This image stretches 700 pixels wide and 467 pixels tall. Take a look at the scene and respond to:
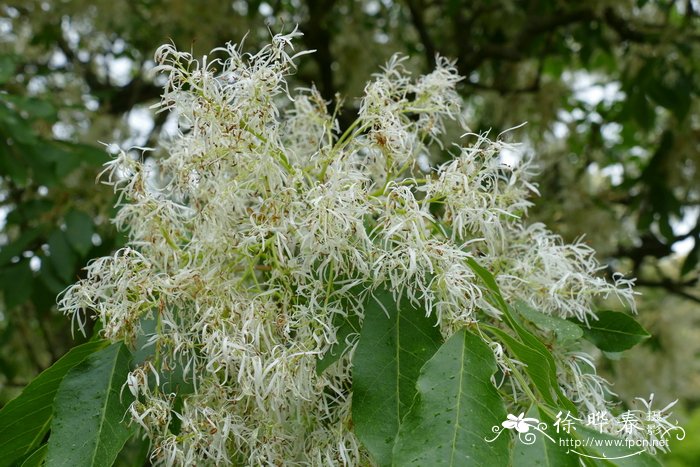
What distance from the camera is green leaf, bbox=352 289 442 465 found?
104cm

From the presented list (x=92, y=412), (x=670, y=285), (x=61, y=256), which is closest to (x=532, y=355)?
(x=92, y=412)

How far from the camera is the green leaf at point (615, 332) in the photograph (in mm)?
1349

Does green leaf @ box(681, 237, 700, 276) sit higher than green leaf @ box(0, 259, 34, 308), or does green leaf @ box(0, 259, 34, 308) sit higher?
green leaf @ box(0, 259, 34, 308)

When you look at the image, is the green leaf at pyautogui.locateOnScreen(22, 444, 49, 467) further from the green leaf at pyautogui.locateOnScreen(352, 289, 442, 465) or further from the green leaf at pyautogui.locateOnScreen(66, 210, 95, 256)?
the green leaf at pyautogui.locateOnScreen(66, 210, 95, 256)

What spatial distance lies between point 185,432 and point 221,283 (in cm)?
22

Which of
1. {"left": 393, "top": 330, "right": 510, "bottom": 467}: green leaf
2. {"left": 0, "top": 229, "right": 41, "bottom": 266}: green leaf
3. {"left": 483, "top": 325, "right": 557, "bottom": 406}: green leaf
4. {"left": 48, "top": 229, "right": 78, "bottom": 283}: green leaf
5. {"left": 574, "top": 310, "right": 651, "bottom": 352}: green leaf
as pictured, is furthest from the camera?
{"left": 0, "top": 229, "right": 41, "bottom": 266}: green leaf

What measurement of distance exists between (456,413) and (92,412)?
51 centimetres

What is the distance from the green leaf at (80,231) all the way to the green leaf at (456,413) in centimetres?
167

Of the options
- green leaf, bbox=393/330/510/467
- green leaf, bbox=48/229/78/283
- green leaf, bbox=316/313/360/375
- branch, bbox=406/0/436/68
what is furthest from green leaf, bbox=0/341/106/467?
branch, bbox=406/0/436/68

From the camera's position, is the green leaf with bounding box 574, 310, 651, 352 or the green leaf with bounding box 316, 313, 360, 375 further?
the green leaf with bounding box 574, 310, 651, 352

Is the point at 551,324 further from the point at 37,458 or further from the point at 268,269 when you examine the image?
the point at 37,458

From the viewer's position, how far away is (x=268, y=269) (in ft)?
4.00

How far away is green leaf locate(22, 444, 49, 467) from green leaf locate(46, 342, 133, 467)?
0.07 metres

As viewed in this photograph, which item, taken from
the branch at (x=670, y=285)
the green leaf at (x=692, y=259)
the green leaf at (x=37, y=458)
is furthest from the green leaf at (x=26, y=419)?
the branch at (x=670, y=285)
